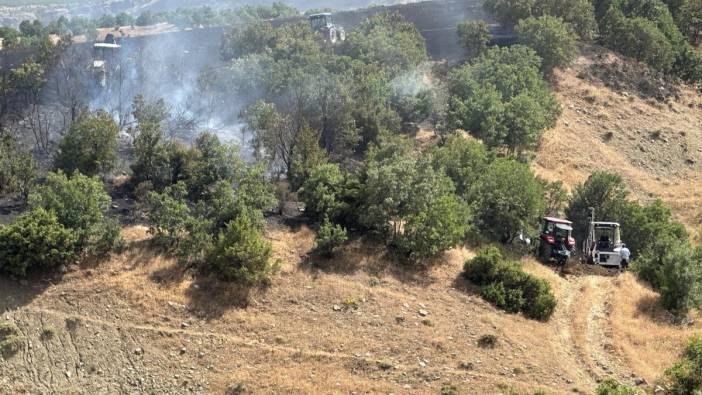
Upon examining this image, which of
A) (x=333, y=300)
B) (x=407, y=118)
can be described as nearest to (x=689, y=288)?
(x=333, y=300)

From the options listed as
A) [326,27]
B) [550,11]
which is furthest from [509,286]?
[550,11]

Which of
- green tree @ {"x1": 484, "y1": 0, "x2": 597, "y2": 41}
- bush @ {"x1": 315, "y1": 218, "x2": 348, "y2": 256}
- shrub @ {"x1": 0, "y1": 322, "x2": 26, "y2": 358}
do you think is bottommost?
shrub @ {"x1": 0, "y1": 322, "x2": 26, "y2": 358}

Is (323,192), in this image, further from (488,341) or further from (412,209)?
(488,341)

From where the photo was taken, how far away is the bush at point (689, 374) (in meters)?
20.4

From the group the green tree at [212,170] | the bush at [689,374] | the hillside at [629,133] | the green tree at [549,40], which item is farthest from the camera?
the green tree at [549,40]

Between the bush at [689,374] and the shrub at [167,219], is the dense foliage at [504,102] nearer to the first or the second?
the shrub at [167,219]

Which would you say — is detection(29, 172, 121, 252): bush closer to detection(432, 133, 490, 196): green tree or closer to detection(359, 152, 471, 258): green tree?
detection(359, 152, 471, 258): green tree

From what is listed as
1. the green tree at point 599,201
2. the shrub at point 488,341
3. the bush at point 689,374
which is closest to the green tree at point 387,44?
the green tree at point 599,201

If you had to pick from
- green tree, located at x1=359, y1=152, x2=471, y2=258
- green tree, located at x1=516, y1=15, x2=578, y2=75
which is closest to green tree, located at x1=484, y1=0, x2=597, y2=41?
green tree, located at x1=516, y1=15, x2=578, y2=75

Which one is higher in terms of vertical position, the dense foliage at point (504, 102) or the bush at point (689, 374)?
the dense foliage at point (504, 102)

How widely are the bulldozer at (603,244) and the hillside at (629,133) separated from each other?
9.43 metres

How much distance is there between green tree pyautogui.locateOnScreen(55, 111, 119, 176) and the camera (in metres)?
33.3

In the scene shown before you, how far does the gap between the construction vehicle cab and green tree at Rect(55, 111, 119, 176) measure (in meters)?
23.5

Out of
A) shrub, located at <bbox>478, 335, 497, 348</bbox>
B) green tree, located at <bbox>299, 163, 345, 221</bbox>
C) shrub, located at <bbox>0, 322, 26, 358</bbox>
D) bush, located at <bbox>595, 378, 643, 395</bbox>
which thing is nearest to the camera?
bush, located at <bbox>595, 378, 643, 395</bbox>
